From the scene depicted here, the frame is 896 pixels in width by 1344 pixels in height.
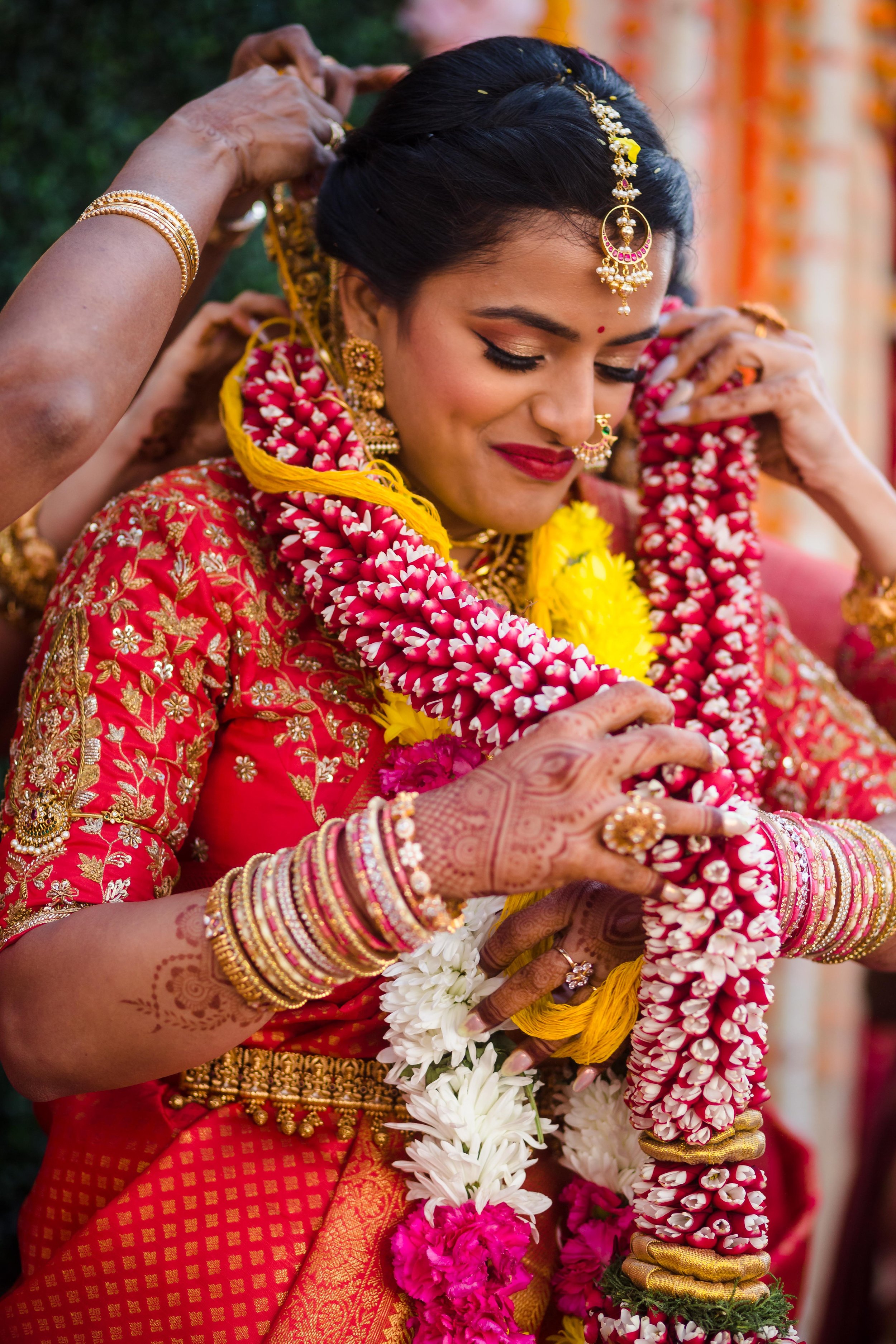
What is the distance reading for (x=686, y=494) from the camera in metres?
2.01

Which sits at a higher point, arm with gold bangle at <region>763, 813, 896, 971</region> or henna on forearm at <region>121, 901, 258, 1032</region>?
arm with gold bangle at <region>763, 813, 896, 971</region>

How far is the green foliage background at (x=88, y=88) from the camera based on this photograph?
2.98 metres

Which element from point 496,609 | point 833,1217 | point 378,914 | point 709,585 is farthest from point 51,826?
point 833,1217

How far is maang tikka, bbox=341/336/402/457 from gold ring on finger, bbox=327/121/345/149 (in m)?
0.40

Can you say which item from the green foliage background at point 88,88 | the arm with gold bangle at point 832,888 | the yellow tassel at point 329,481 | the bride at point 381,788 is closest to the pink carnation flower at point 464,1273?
the bride at point 381,788

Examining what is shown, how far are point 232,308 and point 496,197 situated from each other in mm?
668

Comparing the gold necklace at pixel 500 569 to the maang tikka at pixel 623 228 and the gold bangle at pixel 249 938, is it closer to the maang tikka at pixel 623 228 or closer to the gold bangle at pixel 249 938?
the maang tikka at pixel 623 228

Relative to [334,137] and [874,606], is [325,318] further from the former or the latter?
[874,606]

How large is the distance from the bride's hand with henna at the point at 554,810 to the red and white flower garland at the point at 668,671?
48mm

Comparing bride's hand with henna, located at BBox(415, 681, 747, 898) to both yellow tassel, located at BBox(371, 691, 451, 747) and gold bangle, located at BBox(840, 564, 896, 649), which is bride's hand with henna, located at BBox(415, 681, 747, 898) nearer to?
yellow tassel, located at BBox(371, 691, 451, 747)

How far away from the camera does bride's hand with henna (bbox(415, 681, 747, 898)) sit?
3.92 feet

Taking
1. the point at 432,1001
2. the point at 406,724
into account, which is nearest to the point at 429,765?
the point at 406,724

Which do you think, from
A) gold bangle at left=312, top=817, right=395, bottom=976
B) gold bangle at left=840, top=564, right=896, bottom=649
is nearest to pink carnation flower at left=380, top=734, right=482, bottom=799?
gold bangle at left=312, top=817, right=395, bottom=976

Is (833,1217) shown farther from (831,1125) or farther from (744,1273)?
(744,1273)
